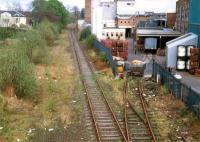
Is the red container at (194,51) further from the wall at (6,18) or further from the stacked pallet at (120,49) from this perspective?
the wall at (6,18)

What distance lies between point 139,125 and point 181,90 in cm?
453

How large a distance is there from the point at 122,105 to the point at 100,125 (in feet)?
13.0

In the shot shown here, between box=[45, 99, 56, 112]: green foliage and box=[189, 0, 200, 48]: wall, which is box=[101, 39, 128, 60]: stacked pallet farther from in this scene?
box=[45, 99, 56, 112]: green foliage

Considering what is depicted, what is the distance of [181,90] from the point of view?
20.3 m

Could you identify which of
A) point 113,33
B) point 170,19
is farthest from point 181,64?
point 170,19

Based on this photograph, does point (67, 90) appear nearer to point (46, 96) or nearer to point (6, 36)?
point (46, 96)

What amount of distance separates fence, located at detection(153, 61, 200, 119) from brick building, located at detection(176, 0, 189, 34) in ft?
67.0

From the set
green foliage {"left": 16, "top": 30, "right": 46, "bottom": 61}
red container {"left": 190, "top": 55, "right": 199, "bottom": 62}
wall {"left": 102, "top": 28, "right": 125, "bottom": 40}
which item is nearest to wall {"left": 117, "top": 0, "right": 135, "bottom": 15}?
wall {"left": 102, "top": 28, "right": 125, "bottom": 40}

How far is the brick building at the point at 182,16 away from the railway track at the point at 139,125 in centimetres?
2714

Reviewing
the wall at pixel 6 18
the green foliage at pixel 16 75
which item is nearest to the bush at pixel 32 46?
the green foliage at pixel 16 75

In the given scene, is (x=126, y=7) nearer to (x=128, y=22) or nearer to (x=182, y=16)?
(x=128, y=22)

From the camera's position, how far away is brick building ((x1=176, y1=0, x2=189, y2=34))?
153 ft

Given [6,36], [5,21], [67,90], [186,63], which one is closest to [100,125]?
[67,90]

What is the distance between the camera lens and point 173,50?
3506cm
